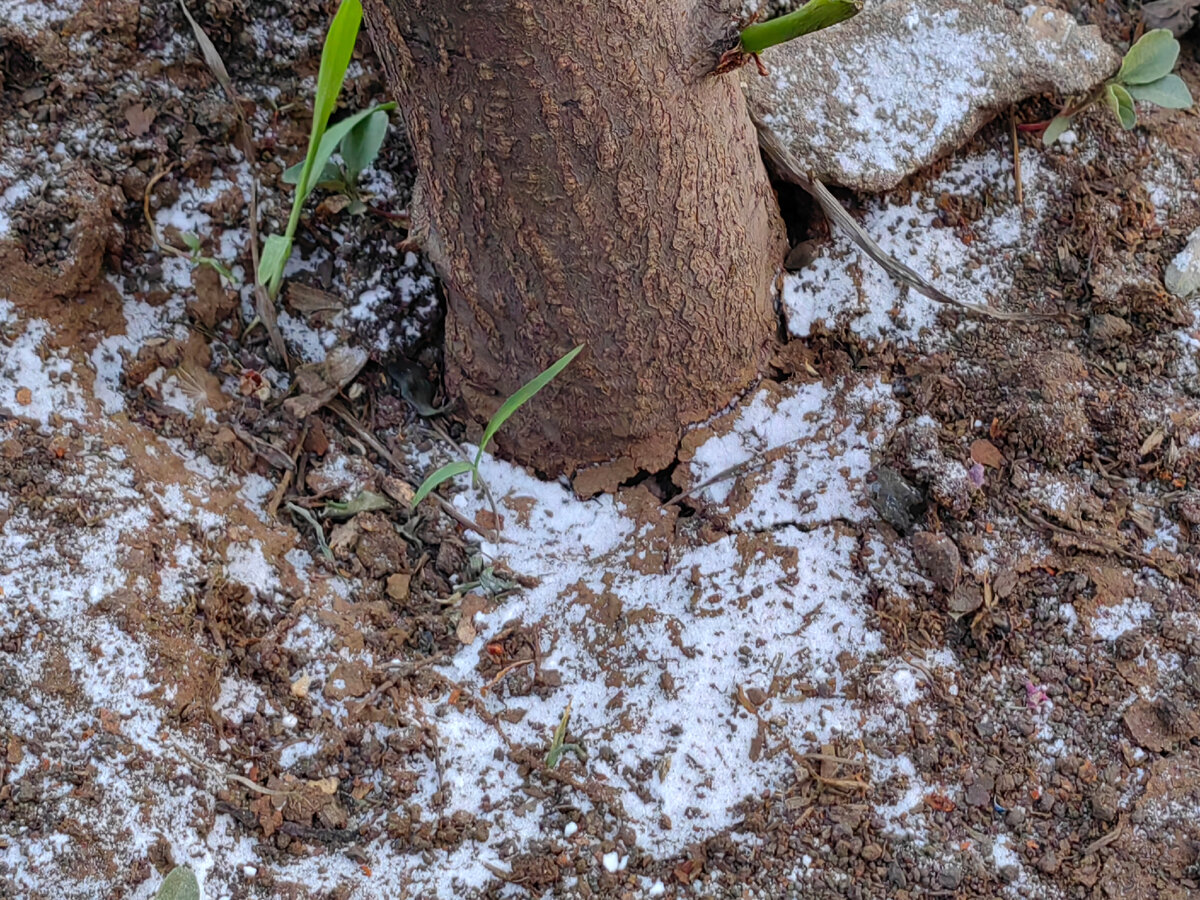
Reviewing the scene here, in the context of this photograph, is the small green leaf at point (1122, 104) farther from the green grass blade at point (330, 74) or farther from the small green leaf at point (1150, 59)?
the green grass blade at point (330, 74)

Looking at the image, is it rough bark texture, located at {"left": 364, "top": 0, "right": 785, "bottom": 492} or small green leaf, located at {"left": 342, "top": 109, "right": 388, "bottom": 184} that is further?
small green leaf, located at {"left": 342, "top": 109, "right": 388, "bottom": 184}

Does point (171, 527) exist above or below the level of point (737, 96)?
below

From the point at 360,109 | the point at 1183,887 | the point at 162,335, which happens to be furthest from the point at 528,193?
the point at 1183,887

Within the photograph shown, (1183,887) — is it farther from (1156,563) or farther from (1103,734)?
(1156,563)

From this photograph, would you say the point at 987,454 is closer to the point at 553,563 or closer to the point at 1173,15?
the point at 553,563

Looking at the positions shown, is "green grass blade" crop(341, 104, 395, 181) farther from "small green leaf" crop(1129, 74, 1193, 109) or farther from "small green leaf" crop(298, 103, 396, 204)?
"small green leaf" crop(1129, 74, 1193, 109)

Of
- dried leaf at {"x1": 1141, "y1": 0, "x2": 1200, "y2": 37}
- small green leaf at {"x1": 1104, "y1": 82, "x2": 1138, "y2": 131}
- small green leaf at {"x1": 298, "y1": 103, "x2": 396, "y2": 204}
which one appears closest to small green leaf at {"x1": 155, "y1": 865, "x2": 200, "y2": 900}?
small green leaf at {"x1": 298, "y1": 103, "x2": 396, "y2": 204}
